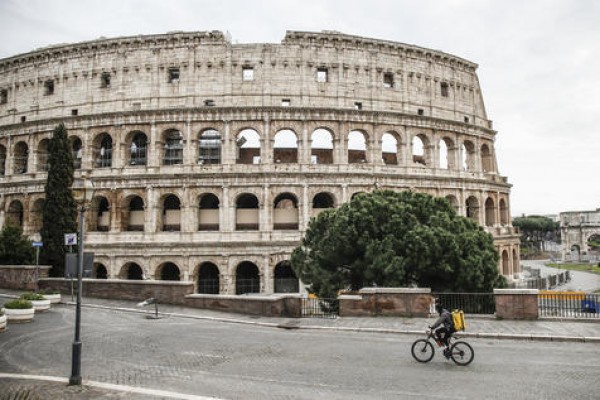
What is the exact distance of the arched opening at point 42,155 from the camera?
99.1ft

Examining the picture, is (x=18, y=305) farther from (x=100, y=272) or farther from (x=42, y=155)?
(x=42, y=155)

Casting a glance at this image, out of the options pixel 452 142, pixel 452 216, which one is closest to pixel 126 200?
pixel 452 216

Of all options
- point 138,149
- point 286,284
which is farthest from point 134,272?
point 286,284

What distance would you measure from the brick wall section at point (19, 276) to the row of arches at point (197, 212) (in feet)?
21.6

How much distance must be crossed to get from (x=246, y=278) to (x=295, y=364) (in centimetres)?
1876

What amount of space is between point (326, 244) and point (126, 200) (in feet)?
53.6

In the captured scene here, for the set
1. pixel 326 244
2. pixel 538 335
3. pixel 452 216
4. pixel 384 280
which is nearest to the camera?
pixel 538 335

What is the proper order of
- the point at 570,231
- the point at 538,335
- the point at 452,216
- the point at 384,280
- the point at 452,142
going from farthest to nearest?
the point at 570,231 < the point at 452,142 < the point at 452,216 < the point at 384,280 < the point at 538,335

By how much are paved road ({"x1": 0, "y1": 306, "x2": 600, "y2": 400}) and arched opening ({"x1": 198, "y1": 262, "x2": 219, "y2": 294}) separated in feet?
45.3

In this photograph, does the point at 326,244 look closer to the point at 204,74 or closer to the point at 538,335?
the point at 538,335

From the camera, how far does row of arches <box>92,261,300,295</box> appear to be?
2695 centimetres

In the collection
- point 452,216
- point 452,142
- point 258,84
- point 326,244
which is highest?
point 258,84

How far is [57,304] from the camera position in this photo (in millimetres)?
18688

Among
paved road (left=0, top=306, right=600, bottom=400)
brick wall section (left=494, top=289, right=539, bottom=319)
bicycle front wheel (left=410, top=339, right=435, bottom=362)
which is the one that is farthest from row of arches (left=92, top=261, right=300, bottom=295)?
bicycle front wheel (left=410, top=339, right=435, bottom=362)
